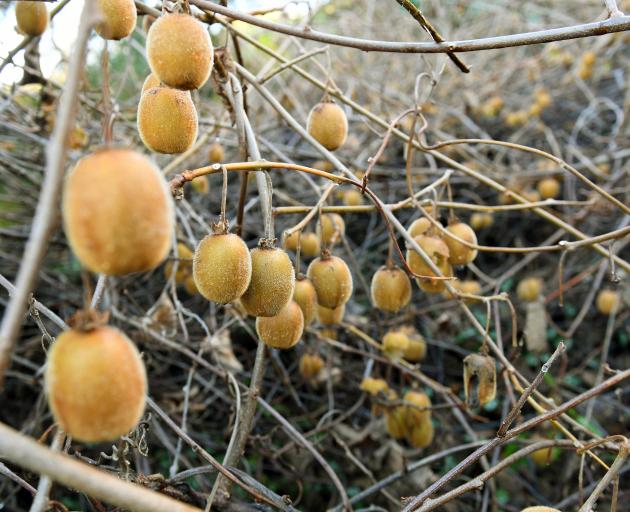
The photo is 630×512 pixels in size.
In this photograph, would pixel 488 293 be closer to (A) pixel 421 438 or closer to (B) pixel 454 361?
(B) pixel 454 361

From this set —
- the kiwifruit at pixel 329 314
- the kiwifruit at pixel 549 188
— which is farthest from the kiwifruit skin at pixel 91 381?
the kiwifruit at pixel 549 188

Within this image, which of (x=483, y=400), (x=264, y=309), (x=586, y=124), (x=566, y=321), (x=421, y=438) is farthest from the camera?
(x=586, y=124)

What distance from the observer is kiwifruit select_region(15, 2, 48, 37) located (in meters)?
1.26

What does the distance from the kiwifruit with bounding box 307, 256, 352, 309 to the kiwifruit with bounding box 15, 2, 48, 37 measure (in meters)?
0.73

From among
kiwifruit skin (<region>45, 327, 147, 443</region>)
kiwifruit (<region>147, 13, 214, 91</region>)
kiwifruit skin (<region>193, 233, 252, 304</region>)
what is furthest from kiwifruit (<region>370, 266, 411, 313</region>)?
kiwifruit skin (<region>45, 327, 147, 443</region>)

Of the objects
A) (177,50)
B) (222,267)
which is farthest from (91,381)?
(177,50)

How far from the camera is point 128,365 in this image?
1.83 feet

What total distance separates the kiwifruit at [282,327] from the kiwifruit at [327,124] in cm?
43

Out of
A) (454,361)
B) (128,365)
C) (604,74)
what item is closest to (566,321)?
(454,361)

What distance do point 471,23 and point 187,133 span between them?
3.20 meters

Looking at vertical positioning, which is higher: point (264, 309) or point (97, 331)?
point (97, 331)

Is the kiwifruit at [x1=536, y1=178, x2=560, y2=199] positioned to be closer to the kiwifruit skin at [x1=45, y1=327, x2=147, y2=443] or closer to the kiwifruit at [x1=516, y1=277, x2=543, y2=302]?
the kiwifruit at [x1=516, y1=277, x2=543, y2=302]

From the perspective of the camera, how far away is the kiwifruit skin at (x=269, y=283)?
937 millimetres

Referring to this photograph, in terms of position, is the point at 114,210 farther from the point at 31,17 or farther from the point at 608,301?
the point at 608,301
